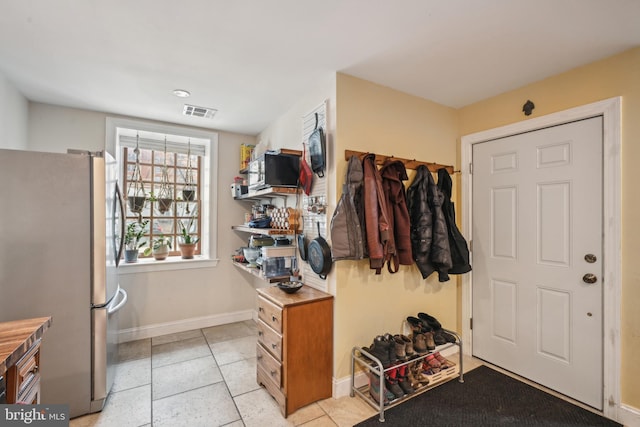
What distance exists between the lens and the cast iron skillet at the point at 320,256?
82.6 inches

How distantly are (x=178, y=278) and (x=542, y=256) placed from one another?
3.64 metres

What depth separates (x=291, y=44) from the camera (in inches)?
71.7

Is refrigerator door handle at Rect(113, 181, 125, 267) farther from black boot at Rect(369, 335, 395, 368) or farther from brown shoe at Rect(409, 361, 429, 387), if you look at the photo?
brown shoe at Rect(409, 361, 429, 387)

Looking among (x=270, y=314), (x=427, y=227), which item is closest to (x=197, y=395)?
(x=270, y=314)

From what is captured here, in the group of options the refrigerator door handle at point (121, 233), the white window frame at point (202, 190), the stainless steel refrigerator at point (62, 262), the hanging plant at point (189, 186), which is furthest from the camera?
the hanging plant at point (189, 186)

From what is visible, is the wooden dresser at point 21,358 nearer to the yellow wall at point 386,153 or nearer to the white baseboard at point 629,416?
the yellow wall at point 386,153

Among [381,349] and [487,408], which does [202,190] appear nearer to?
[381,349]

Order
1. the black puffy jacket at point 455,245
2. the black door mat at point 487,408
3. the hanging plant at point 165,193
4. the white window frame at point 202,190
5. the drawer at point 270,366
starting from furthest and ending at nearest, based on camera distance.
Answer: the hanging plant at point 165,193 < the white window frame at point 202,190 < the black puffy jacket at point 455,245 < the drawer at point 270,366 < the black door mat at point 487,408

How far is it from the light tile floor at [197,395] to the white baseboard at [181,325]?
0.13m

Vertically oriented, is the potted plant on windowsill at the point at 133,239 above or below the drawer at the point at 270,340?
above

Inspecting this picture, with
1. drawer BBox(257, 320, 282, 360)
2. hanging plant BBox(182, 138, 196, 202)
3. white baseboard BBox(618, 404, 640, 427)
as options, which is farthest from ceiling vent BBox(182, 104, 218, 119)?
white baseboard BBox(618, 404, 640, 427)

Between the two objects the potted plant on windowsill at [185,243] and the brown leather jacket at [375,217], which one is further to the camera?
the potted plant on windowsill at [185,243]

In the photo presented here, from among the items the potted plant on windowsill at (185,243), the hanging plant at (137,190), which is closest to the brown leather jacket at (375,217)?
the potted plant on windowsill at (185,243)

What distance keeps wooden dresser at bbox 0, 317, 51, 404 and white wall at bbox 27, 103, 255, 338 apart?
2.02 meters
